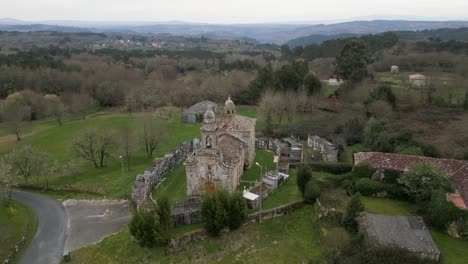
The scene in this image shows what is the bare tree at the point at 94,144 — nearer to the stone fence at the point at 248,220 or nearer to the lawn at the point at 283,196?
the stone fence at the point at 248,220

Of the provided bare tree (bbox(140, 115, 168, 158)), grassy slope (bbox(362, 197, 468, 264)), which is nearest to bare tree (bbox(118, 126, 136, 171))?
bare tree (bbox(140, 115, 168, 158))

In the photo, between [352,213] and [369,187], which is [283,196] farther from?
[352,213]

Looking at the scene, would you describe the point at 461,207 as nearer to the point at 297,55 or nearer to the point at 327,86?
the point at 327,86

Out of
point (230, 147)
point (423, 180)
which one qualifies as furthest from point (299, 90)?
point (423, 180)

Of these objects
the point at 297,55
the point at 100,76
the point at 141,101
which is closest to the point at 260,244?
the point at 141,101

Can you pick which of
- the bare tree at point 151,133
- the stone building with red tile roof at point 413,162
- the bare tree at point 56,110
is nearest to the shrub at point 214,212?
the stone building with red tile roof at point 413,162

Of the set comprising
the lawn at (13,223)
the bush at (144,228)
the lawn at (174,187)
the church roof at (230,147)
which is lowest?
the lawn at (13,223)
